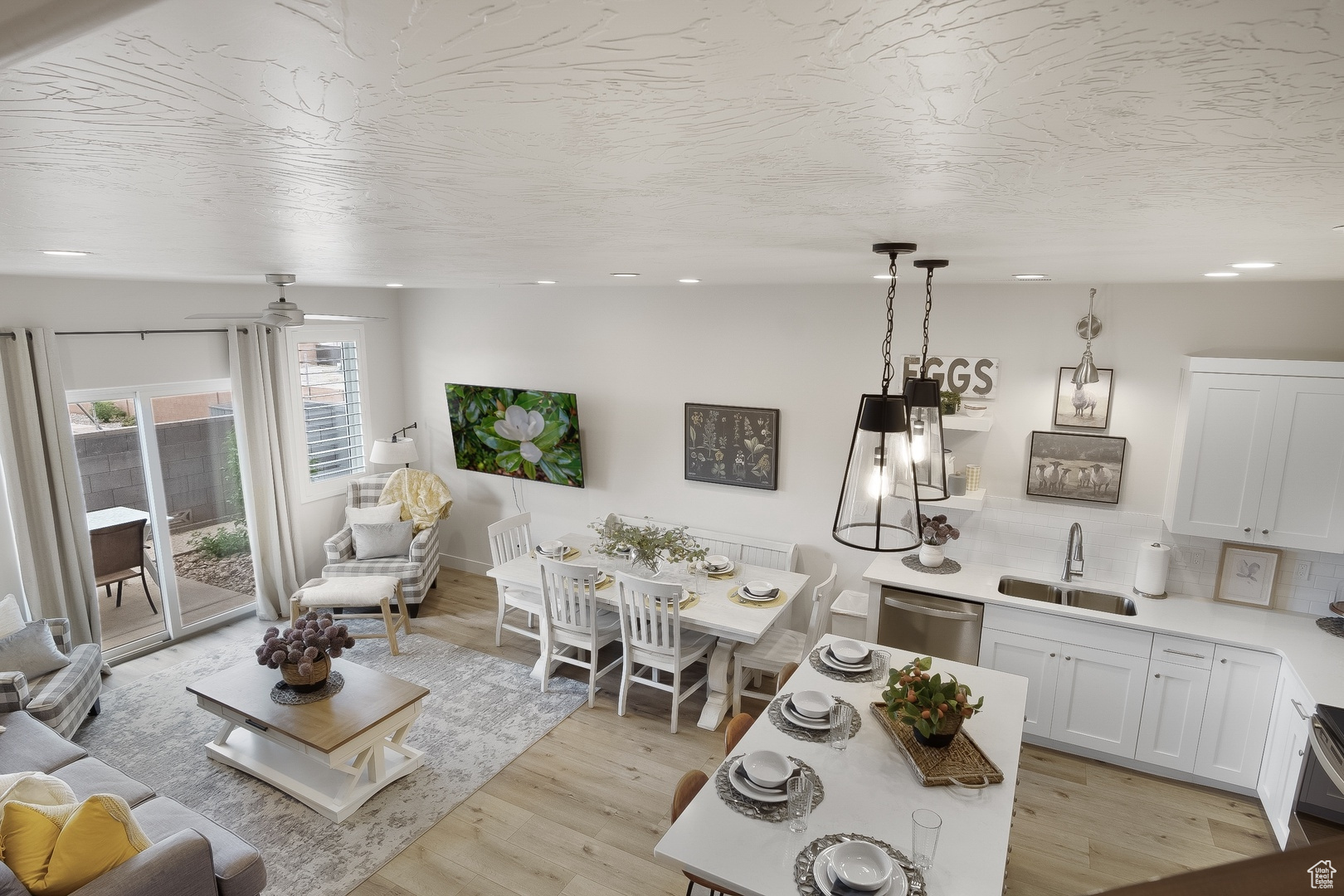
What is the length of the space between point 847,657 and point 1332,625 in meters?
2.54

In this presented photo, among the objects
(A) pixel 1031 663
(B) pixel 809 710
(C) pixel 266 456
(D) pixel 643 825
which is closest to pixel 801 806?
(B) pixel 809 710

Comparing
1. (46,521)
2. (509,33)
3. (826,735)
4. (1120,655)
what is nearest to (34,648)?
(46,521)

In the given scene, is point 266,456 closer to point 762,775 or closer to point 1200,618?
point 762,775

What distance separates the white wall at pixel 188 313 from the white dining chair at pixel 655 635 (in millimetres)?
3214

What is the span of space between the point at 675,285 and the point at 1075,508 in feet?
9.25

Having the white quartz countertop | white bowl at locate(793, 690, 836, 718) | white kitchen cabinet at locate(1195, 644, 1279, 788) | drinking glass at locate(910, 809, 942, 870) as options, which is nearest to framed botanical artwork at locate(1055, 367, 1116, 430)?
the white quartz countertop

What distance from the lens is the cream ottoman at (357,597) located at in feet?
17.6

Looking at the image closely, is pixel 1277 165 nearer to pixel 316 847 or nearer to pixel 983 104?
pixel 983 104

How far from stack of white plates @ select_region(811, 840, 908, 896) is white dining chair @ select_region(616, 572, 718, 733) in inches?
80.0

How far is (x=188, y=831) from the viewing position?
2.73 meters

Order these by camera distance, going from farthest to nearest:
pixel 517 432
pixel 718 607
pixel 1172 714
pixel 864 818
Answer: pixel 517 432
pixel 718 607
pixel 1172 714
pixel 864 818

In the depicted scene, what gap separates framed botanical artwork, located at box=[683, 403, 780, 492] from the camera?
515 cm

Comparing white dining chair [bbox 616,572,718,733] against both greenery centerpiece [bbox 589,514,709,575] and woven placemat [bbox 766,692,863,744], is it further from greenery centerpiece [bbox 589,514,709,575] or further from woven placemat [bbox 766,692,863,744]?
woven placemat [bbox 766,692,863,744]

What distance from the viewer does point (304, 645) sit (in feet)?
12.9
